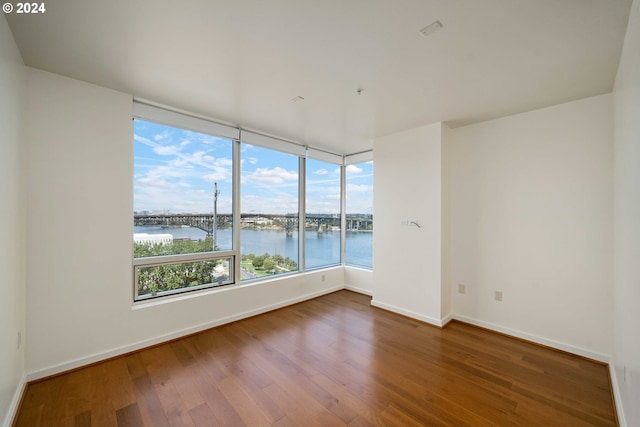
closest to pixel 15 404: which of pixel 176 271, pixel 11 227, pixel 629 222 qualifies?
pixel 11 227

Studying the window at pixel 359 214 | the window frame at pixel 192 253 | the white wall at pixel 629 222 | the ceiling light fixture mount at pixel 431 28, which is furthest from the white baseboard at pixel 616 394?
the window frame at pixel 192 253

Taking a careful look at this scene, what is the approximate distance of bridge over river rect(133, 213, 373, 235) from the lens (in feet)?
9.96

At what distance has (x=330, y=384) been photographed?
2.16m

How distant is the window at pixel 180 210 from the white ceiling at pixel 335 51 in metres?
0.52

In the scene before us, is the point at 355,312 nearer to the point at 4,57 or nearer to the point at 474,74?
the point at 474,74

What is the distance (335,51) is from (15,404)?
3496 millimetres

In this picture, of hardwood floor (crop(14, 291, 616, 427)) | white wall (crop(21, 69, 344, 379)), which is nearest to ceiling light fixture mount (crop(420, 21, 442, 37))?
hardwood floor (crop(14, 291, 616, 427))

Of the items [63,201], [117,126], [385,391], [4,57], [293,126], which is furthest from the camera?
[293,126]

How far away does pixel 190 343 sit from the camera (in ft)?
9.32

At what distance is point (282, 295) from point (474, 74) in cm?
365

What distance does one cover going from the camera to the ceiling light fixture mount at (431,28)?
162 centimetres

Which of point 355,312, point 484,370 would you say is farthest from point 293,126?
point 484,370

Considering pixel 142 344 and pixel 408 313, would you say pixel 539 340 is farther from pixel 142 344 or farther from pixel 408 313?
pixel 142 344

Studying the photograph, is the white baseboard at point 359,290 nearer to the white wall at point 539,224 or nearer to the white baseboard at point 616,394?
the white wall at point 539,224
